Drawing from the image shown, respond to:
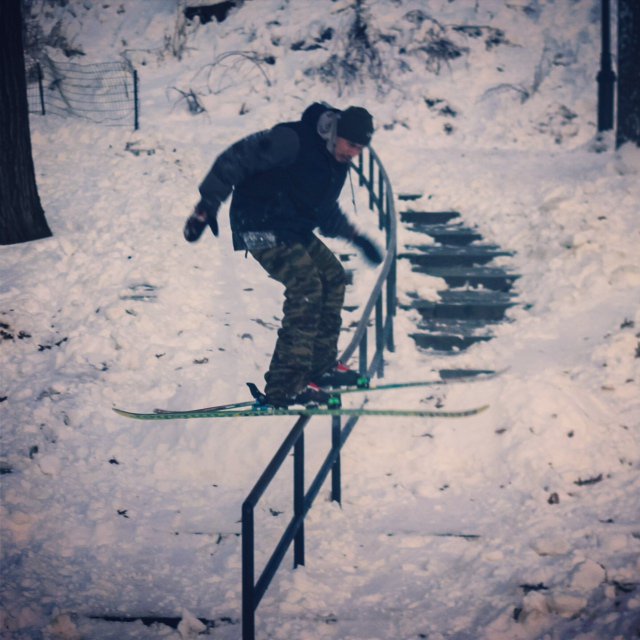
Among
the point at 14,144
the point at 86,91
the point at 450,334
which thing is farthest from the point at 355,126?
the point at 86,91

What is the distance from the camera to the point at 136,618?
13.6 ft

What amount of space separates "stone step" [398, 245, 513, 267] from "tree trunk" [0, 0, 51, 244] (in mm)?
4835

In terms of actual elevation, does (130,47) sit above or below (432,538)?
above

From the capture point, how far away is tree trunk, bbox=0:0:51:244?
29.0 ft

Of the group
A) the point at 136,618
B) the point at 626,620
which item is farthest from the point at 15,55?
the point at 626,620

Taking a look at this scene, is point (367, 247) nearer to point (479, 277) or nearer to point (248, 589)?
point (248, 589)

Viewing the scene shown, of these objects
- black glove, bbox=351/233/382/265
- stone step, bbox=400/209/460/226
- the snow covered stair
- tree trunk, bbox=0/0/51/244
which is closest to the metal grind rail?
black glove, bbox=351/233/382/265

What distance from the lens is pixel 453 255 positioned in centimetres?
923

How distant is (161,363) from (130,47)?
1345 cm

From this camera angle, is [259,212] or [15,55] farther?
[15,55]

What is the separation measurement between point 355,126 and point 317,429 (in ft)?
10.3

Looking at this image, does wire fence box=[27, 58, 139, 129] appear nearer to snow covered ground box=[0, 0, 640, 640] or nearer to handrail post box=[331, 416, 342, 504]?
snow covered ground box=[0, 0, 640, 640]

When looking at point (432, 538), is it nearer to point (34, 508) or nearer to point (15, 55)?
point (34, 508)

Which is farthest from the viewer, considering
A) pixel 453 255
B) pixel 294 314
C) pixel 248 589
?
pixel 453 255
